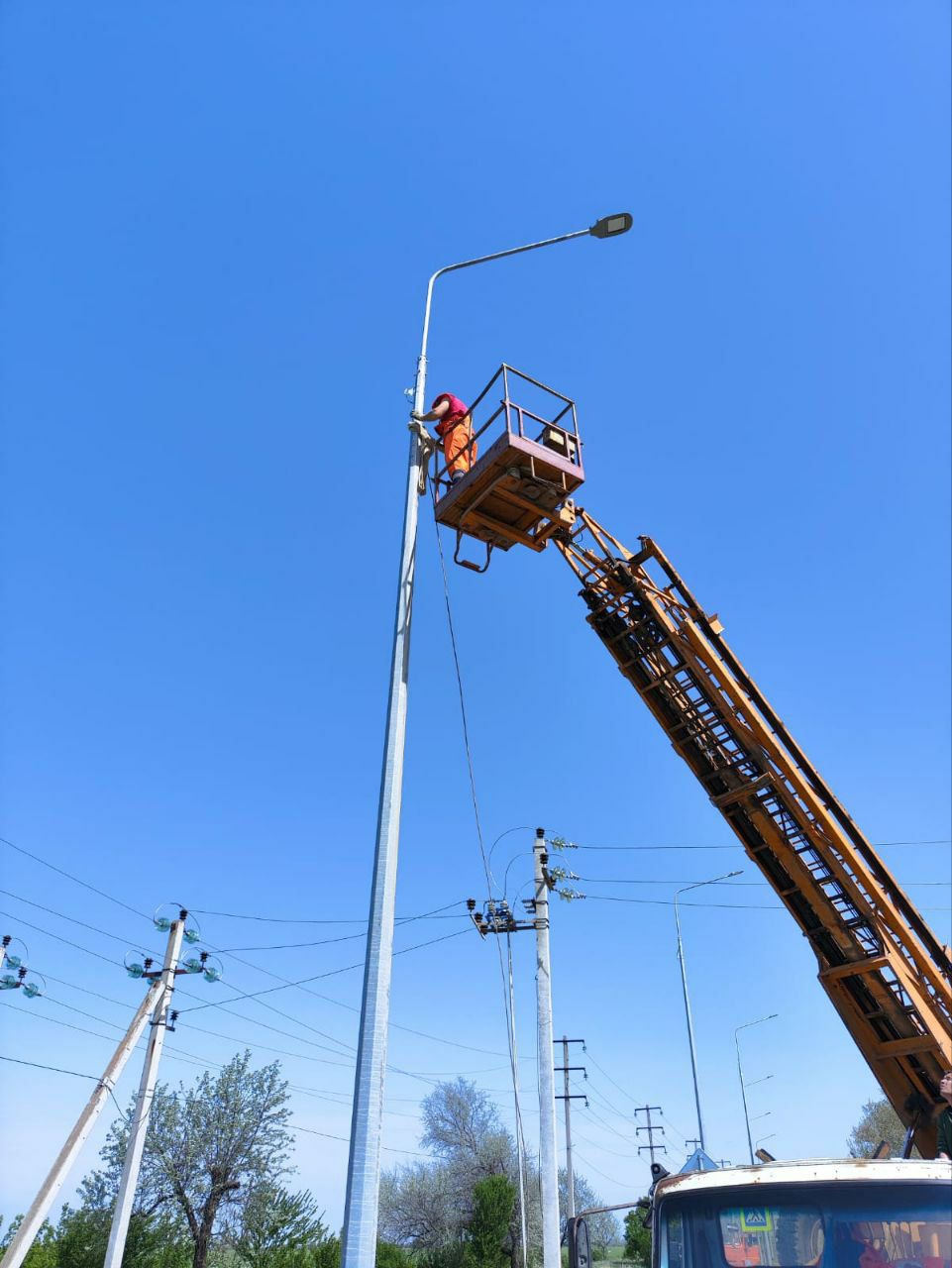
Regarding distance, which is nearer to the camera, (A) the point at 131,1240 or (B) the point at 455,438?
(B) the point at 455,438

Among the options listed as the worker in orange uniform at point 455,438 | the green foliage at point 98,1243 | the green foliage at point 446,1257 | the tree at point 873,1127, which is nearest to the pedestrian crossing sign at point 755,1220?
the worker in orange uniform at point 455,438

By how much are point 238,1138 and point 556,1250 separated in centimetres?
2215

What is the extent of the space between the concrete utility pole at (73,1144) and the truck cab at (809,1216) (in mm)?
14929

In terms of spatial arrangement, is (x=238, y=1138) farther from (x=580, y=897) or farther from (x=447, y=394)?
(x=447, y=394)

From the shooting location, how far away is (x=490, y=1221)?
1471 inches

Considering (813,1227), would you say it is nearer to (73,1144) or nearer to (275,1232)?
(73,1144)

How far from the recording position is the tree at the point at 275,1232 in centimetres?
2822

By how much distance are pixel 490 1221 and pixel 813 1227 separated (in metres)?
40.2

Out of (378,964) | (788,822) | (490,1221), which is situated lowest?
(490,1221)

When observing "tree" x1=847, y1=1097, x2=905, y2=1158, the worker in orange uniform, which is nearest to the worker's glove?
the worker in orange uniform

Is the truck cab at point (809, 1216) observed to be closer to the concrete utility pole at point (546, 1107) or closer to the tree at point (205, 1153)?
the concrete utility pole at point (546, 1107)

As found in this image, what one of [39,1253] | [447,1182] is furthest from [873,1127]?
[39,1253]

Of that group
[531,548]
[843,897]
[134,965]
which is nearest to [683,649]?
[531,548]

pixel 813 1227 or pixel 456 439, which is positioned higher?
pixel 456 439
